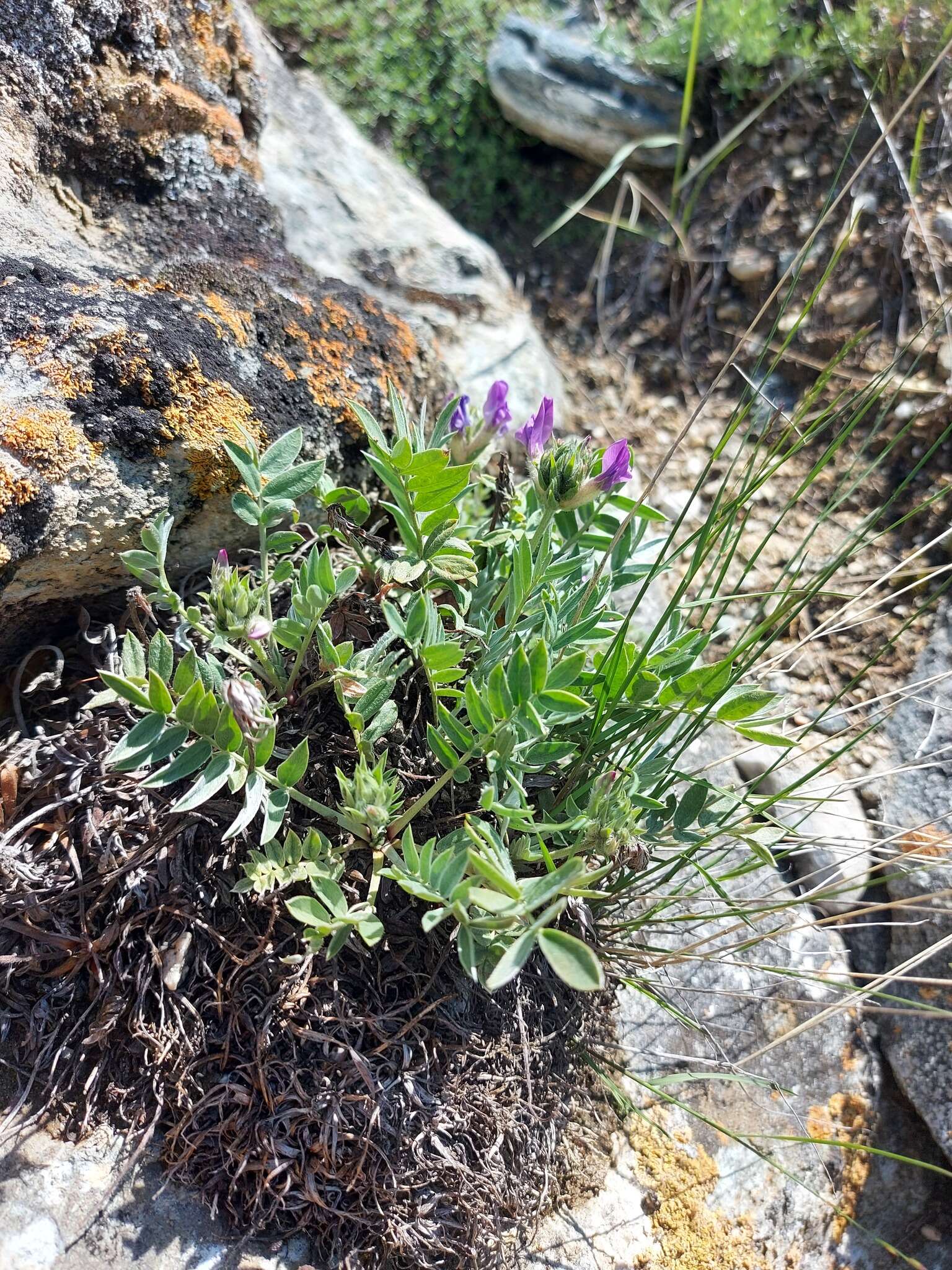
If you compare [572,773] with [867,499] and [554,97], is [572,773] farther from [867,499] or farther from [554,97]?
[554,97]

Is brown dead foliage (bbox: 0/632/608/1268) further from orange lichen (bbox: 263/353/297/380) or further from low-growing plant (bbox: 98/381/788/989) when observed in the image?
orange lichen (bbox: 263/353/297/380)

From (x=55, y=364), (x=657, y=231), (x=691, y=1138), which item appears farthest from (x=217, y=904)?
(x=657, y=231)

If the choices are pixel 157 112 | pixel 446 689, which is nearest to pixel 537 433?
pixel 446 689

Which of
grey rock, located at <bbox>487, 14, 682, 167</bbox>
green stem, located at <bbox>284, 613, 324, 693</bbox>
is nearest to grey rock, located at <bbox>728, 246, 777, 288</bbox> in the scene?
grey rock, located at <bbox>487, 14, 682, 167</bbox>

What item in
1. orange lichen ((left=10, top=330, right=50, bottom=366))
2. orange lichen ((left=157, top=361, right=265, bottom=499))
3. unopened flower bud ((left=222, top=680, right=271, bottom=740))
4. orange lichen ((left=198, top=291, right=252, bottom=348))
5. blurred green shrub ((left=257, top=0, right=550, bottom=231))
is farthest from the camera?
blurred green shrub ((left=257, top=0, right=550, bottom=231))

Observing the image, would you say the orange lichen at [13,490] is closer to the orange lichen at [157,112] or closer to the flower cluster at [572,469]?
the flower cluster at [572,469]

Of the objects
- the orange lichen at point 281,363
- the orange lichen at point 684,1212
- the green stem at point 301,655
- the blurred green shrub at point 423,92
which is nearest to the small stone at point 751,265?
the blurred green shrub at point 423,92
